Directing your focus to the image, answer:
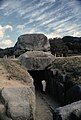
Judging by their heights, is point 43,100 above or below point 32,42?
below

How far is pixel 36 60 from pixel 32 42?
11.5 m

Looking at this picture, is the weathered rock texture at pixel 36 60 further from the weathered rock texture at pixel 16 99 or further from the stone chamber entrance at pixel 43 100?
the weathered rock texture at pixel 16 99

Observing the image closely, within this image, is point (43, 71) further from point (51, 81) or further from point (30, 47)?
point (30, 47)

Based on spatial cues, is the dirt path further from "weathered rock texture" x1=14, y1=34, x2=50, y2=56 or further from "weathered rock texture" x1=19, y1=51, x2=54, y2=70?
"weathered rock texture" x1=14, y1=34, x2=50, y2=56

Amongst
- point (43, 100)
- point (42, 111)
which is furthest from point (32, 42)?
point (42, 111)

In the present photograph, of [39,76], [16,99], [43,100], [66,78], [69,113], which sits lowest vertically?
[43,100]

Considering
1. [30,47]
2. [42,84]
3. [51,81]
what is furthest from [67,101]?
[30,47]

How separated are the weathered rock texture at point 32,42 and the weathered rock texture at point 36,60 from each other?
390 inches

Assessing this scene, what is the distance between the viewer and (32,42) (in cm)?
4066

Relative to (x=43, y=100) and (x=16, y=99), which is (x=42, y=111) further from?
(x=16, y=99)

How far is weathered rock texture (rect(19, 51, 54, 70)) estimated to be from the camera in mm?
29219

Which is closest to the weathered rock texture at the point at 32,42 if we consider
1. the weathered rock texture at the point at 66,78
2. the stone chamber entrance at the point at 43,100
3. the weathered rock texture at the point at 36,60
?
the stone chamber entrance at the point at 43,100

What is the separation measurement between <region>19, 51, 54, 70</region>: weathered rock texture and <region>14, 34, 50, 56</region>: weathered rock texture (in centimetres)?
991

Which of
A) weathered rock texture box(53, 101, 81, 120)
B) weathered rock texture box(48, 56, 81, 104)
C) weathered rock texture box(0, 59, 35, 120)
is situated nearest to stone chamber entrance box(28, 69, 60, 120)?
weathered rock texture box(48, 56, 81, 104)
